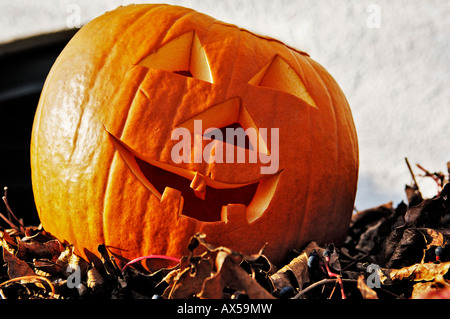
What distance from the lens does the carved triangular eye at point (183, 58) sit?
47.3 inches

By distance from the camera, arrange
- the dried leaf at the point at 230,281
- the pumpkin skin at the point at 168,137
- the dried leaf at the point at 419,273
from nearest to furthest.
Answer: the dried leaf at the point at 230,281, the dried leaf at the point at 419,273, the pumpkin skin at the point at 168,137

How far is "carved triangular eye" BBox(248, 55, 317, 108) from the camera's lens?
1316mm

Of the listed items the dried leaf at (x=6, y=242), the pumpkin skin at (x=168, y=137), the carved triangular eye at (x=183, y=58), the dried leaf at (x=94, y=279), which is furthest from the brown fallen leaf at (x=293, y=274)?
the dried leaf at (x=6, y=242)

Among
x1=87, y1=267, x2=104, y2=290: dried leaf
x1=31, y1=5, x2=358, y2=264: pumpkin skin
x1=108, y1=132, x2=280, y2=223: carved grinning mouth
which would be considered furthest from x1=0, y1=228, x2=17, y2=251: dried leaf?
x1=108, y1=132, x2=280, y2=223: carved grinning mouth

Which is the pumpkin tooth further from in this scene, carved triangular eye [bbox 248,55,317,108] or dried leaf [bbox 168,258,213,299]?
carved triangular eye [bbox 248,55,317,108]

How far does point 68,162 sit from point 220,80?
0.52 metres

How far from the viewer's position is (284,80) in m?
1.33

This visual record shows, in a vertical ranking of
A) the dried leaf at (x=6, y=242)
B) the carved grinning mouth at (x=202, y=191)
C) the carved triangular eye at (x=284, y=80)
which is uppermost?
the carved triangular eye at (x=284, y=80)

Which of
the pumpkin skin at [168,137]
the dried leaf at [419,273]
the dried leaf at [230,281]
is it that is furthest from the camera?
the pumpkin skin at [168,137]

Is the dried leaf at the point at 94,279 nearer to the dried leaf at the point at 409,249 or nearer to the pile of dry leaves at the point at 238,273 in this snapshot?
the pile of dry leaves at the point at 238,273

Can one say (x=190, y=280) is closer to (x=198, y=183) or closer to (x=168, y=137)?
(x=198, y=183)

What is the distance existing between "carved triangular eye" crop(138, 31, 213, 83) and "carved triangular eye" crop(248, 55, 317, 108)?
0.21 metres

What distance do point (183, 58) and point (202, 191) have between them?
451 mm
